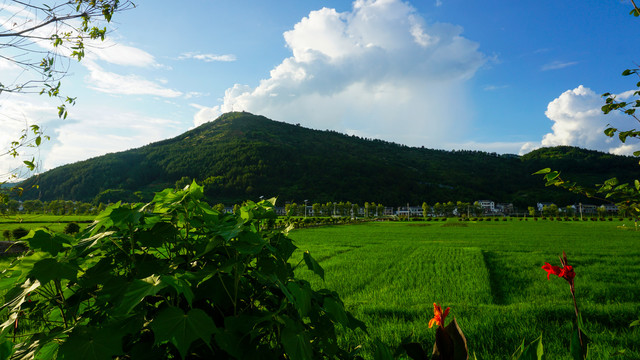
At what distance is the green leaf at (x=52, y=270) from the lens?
0.88 m

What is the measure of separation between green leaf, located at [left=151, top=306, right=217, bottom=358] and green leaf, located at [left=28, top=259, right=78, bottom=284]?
0.32 meters

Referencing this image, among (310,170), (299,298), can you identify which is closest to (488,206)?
(310,170)

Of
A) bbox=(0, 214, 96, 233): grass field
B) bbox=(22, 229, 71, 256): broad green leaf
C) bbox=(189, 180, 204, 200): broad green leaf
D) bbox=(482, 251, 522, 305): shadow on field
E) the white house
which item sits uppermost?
bbox=(189, 180, 204, 200): broad green leaf

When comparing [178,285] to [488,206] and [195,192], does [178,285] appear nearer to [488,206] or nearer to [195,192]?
[195,192]

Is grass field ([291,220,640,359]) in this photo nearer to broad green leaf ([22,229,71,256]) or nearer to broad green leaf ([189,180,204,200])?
broad green leaf ([189,180,204,200])

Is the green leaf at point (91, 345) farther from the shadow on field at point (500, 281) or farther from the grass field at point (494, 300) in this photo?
the shadow on field at point (500, 281)

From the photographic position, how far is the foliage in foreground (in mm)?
851

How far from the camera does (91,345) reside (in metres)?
0.83

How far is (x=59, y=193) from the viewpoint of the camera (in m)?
98.8

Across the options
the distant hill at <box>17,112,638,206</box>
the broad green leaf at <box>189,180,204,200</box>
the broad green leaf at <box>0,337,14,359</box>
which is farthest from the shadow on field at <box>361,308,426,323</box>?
the distant hill at <box>17,112,638,206</box>

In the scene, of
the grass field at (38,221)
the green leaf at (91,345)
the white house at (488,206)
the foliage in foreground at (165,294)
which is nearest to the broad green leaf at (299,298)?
the foliage in foreground at (165,294)

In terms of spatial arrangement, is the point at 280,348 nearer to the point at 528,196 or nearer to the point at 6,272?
the point at 6,272

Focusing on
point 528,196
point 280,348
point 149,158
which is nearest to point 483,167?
point 528,196

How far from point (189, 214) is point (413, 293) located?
23.3 ft
